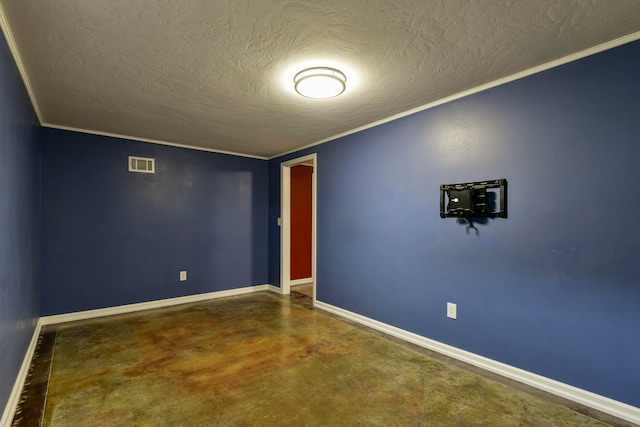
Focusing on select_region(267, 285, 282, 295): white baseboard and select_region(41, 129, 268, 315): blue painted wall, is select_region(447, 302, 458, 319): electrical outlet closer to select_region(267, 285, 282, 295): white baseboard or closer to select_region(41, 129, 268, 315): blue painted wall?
select_region(267, 285, 282, 295): white baseboard

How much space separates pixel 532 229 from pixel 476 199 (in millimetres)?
452

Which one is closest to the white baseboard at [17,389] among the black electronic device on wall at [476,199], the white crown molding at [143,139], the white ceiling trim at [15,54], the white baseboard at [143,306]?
the white baseboard at [143,306]

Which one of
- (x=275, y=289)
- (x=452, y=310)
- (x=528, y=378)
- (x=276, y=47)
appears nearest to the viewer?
(x=276, y=47)

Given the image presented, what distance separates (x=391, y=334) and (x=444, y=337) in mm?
595

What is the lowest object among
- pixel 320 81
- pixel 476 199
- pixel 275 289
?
pixel 275 289

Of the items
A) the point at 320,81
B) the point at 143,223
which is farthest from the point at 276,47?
the point at 143,223

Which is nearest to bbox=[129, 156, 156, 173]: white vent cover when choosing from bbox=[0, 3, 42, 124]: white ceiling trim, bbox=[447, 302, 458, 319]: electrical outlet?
bbox=[0, 3, 42, 124]: white ceiling trim

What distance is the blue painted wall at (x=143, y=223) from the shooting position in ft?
12.0

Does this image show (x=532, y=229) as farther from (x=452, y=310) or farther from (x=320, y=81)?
(x=320, y=81)

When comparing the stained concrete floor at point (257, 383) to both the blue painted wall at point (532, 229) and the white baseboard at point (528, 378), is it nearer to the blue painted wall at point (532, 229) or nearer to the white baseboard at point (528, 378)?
the white baseboard at point (528, 378)

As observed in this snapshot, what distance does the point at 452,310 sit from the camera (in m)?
2.74

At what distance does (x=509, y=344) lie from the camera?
2.37 metres

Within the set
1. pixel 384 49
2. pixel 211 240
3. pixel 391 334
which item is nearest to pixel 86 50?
pixel 384 49

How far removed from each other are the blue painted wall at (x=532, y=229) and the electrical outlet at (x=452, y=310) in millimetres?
36
